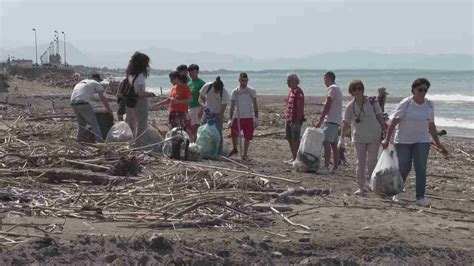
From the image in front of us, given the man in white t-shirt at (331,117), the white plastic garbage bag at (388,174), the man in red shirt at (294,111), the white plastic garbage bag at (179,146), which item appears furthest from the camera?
the man in red shirt at (294,111)

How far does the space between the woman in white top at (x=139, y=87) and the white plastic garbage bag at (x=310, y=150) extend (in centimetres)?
231

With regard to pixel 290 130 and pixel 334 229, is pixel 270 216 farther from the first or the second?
pixel 290 130

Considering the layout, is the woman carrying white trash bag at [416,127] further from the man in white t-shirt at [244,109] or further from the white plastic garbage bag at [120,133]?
the white plastic garbage bag at [120,133]

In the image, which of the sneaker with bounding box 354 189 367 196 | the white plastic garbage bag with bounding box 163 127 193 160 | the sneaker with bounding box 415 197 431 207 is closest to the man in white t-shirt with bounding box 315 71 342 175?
the sneaker with bounding box 354 189 367 196

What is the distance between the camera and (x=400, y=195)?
8.95m

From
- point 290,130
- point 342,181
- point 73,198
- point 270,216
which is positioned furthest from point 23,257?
point 290,130

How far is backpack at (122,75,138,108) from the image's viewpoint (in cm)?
1084

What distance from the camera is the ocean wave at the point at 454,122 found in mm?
26316

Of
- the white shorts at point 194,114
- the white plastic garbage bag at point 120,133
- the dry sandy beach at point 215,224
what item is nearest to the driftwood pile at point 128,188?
the dry sandy beach at point 215,224

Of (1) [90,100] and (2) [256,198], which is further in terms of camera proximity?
(1) [90,100]

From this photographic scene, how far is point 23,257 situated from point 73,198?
1934 millimetres

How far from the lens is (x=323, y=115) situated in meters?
10.6

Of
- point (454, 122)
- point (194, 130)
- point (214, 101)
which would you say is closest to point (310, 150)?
point (214, 101)

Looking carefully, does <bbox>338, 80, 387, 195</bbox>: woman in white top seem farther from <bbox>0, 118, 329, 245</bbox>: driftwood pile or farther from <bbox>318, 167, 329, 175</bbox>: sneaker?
<bbox>318, 167, 329, 175</bbox>: sneaker
